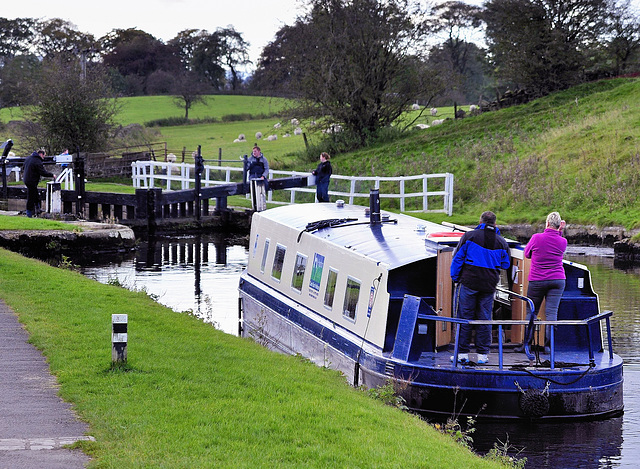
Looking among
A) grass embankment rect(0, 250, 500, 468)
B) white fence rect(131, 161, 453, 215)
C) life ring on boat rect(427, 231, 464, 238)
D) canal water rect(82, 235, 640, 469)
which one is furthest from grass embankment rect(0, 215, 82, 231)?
life ring on boat rect(427, 231, 464, 238)

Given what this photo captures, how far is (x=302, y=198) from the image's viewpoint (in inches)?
1278

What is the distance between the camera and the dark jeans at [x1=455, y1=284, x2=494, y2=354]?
1012cm

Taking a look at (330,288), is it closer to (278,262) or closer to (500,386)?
(278,262)

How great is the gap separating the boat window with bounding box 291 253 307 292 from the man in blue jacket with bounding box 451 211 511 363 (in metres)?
4.11

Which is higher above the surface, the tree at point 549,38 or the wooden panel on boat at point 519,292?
the tree at point 549,38

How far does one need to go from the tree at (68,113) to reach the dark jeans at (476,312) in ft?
119

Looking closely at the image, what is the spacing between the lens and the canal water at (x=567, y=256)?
923cm

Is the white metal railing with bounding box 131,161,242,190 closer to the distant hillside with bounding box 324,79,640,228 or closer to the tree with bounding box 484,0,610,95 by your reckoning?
the distant hillside with bounding box 324,79,640,228

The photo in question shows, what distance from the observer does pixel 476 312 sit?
10.2 meters

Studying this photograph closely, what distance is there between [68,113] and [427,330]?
36.1 m

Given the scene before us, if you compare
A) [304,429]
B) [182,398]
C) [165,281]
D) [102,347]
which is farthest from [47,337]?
[165,281]

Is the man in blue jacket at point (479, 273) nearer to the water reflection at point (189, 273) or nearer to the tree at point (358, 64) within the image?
the water reflection at point (189, 273)

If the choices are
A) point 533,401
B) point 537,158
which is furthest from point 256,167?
point 533,401

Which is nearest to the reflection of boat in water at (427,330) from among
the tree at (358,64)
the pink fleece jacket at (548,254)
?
the pink fleece jacket at (548,254)
